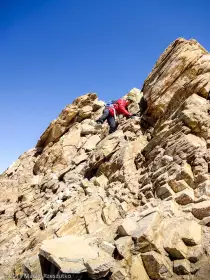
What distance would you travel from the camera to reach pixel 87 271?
30.9ft

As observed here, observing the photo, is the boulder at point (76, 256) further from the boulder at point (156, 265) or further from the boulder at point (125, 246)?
the boulder at point (156, 265)

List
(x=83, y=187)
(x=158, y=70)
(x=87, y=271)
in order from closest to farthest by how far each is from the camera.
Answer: (x=87, y=271)
(x=83, y=187)
(x=158, y=70)

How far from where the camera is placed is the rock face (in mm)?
9398

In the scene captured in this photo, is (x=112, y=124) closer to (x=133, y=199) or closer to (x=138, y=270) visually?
(x=133, y=199)

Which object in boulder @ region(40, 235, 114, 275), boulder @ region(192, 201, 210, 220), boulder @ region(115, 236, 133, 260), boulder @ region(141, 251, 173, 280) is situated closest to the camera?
boulder @ region(141, 251, 173, 280)

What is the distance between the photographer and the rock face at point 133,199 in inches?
370

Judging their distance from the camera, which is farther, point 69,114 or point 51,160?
point 69,114

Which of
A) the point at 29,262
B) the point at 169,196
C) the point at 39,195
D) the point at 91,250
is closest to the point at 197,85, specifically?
the point at 169,196

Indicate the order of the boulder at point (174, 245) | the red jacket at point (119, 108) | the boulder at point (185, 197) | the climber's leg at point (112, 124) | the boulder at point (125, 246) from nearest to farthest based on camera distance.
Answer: the boulder at point (174, 245), the boulder at point (125, 246), the boulder at point (185, 197), the climber's leg at point (112, 124), the red jacket at point (119, 108)

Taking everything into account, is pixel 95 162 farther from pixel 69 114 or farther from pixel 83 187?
pixel 69 114

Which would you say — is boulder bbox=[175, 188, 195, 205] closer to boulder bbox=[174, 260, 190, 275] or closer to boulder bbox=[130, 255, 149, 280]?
boulder bbox=[174, 260, 190, 275]

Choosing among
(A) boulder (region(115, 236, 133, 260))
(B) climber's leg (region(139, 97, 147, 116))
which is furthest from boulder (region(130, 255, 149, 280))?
(B) climber's leg (region(139, 97, 147, 116))

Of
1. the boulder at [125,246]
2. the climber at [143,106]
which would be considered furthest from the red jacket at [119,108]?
the boulder at [125,246]

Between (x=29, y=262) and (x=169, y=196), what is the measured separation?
7.99 m
